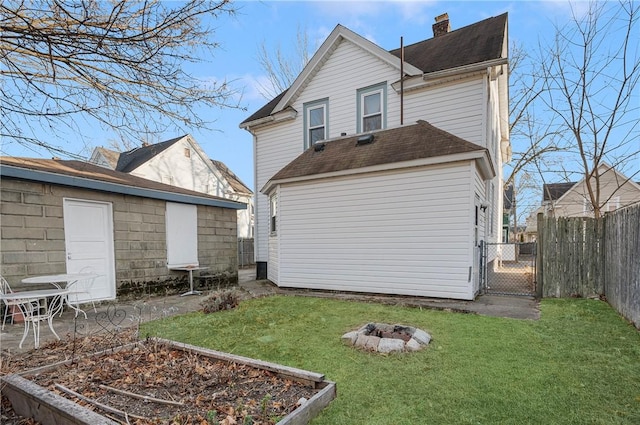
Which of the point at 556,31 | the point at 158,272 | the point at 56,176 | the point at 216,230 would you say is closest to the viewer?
the point at 56,176

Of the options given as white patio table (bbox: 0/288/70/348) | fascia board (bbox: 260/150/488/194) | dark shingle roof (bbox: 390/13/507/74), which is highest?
dark shingle roof (bbox: 390/13/507/74)

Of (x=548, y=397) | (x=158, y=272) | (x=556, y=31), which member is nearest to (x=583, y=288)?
(x=548, y=397)

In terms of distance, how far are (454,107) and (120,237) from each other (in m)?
9.58

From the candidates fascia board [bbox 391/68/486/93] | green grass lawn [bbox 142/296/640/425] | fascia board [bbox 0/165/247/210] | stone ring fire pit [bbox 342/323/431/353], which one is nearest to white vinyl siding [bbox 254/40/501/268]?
fascia board [bbox 391/68/486/93]

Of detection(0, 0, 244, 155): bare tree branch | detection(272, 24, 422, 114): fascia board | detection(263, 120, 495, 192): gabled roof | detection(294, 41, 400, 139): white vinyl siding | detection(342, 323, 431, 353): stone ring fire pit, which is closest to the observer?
detection(0, 0, 244, 155): bare tree branch

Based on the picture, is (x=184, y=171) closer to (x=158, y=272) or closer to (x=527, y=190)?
(x=158, y=272)

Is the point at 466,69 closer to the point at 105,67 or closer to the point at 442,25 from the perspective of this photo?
the point at 442,25

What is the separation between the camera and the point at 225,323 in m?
5.37

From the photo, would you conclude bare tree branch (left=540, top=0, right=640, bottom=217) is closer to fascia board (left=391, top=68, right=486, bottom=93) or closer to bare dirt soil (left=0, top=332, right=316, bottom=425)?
fascia board (left=391, top=68, right=486, bottom=93)

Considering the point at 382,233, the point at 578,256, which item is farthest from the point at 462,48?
the point at 578,256

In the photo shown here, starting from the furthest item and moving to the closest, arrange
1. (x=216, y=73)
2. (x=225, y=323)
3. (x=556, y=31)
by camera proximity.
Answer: (x=556, y=31) < (x=225, y=323) < (x=216, y=73)

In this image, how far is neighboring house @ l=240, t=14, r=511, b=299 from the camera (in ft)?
22.7

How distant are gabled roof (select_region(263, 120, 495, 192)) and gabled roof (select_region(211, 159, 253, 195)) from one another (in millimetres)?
16214

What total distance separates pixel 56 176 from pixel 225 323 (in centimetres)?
459
